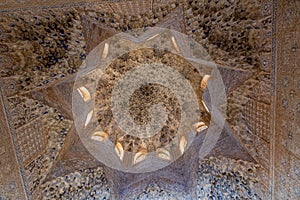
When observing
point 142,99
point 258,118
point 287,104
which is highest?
point 287,104

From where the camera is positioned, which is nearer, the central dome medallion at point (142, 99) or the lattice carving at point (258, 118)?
the lattice carving at point (258, 118)

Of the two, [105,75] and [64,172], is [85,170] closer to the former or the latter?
[64,172]

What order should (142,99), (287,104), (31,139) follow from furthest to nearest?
(142,99), (31,139), (287,104)

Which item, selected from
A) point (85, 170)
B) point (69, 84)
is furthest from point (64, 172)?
point (69, 84)

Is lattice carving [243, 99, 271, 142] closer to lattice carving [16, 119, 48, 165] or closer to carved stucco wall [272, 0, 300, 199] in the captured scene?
carved stucco wall [272, 0, 300, 199]

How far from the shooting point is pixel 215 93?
5820 millimetres

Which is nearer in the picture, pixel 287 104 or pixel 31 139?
pixel 287 104

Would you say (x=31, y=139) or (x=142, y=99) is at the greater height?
(x=31, y=139)

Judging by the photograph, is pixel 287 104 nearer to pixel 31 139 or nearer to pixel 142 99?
pixel 142 99

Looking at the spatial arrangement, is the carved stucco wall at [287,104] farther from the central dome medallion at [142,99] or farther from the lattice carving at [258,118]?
the central dome medallion at [142,99]

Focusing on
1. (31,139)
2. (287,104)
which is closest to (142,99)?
(31,139)

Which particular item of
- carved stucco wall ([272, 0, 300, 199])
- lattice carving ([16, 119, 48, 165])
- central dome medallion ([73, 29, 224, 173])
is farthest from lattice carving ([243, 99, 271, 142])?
lattice carving ([16, 119, 48, 165])

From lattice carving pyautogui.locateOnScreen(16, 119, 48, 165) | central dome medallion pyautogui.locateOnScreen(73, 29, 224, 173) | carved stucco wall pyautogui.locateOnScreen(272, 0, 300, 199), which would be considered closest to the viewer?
carved stucco wall pyautogui.locateOnScreen(272, 0, 300, 199)

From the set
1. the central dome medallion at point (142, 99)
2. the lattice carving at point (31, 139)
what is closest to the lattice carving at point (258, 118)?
the central dome medallion at point (142, 99)
